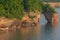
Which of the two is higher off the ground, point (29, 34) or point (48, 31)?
point (29, 34)

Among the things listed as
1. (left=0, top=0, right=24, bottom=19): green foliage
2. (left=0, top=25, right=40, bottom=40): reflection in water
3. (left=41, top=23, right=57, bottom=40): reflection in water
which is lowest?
(left=41, top=23, right=57, bottom=40): reflection in water

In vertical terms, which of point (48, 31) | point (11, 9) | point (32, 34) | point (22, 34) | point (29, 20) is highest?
point (11, 9)

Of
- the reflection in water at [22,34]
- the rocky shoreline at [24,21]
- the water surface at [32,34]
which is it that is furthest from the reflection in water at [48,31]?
the rocky shoreline at [24,21]

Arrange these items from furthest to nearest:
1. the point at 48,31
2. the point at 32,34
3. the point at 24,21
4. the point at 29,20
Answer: the point at 29,20 → the point at 24,21 → the point at 48,31 → the point at 32,34

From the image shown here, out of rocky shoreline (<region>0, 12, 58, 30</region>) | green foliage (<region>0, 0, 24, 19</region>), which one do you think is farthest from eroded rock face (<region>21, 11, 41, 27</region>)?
green foliage (<region>0, 0, 24, 19</region>)

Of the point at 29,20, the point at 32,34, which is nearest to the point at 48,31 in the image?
the point at 29,20

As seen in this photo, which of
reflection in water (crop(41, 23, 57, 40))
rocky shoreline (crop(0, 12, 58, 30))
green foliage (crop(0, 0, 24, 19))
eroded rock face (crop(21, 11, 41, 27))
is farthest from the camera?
eroded rock face (crop(21, 11, 41, 27))

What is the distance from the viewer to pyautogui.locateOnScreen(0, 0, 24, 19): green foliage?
169 feet

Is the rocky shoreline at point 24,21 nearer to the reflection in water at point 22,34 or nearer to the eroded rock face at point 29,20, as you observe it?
the eroded rock face at point 29,20

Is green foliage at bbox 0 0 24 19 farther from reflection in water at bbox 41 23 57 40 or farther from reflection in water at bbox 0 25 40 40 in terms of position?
reflection in water at bbox 41 23 57 40

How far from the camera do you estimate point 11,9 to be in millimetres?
52875

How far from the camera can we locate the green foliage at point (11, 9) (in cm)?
5160

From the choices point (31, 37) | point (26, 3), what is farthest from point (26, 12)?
point (31, 37)

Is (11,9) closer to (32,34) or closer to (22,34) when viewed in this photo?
(22,34)
